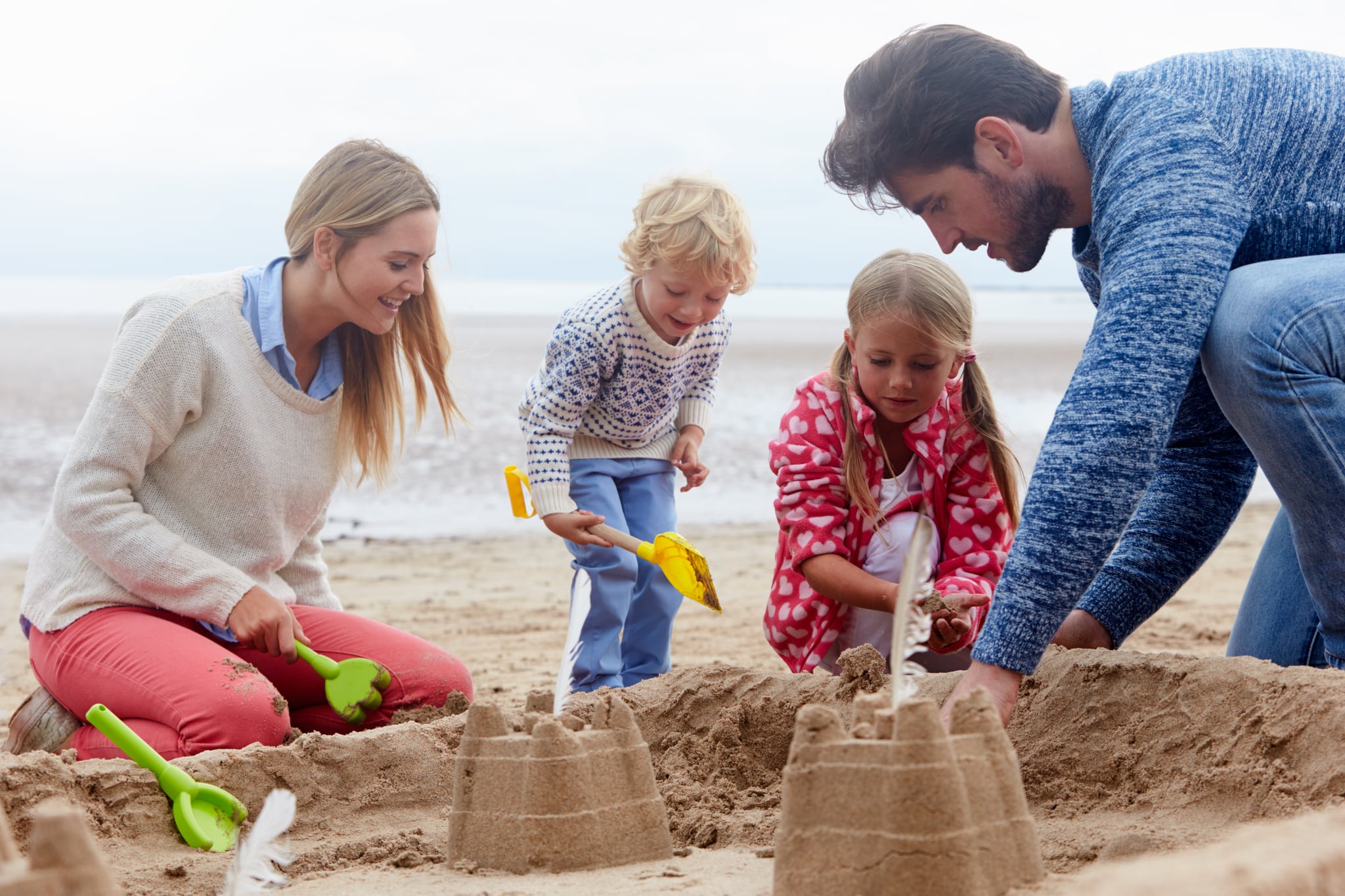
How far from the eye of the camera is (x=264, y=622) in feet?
9.59

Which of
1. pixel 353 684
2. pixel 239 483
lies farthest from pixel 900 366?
pixel 239 483

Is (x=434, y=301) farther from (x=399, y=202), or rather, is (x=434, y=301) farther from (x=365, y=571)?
(x=365, y=571)

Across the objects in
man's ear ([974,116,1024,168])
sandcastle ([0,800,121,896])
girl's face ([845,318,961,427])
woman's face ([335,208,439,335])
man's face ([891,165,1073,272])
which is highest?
man's ear ([974,116,1024,168])

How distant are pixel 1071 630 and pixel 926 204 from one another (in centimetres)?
114

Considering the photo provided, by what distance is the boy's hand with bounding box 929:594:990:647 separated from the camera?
9.26 feet

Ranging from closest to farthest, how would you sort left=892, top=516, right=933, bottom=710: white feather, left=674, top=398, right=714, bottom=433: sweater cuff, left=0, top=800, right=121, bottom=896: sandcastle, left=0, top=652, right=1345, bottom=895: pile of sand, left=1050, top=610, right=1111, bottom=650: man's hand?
1. left=0, top=800, right=121, bottom=896: sandcastle
2. left=892, top=516, right=933, bottom=710: white feather
3. left=0, top=652, right=1345, bottom=895: pile of sand
4. left=1050, top=610, right=1111, bottom=650: man's hand
5. left=674, top=398, right=714, bottom=433: sweater cuff

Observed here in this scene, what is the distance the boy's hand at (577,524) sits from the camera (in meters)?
3.43

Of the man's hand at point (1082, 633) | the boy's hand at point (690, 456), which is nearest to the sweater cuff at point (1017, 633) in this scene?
the man's hand at point (1082, 633)

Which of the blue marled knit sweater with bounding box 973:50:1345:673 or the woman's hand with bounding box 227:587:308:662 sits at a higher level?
the blue marled knit sweater with bounding box 973:50:1345:673

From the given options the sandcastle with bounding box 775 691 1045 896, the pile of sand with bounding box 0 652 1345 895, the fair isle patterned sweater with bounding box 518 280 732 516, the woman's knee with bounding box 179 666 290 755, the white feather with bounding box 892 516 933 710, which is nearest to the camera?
the sandcastle with bounding box 775 691 1045 896

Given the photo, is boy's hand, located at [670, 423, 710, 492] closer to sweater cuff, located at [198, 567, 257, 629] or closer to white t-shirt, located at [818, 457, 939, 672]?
white t-shirt, located at [818, 457, 939, 672]

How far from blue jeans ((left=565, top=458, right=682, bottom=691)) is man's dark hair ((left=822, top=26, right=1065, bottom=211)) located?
1568 millimetres

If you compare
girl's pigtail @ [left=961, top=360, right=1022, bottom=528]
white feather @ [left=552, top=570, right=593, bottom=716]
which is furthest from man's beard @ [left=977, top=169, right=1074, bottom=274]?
white feather @ [left=552, top=570, right=593, bottom=716]

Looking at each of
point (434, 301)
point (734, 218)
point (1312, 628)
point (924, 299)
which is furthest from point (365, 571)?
point (1312, 628)
